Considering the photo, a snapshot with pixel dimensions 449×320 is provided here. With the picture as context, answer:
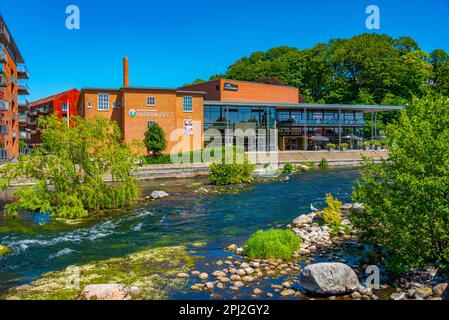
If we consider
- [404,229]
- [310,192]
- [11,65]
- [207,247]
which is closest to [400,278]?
[404,229]

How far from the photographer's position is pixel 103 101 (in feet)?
159

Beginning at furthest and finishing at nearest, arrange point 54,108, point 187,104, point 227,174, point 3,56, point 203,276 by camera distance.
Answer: point 54,108 → point 187,104 → point 3,56 → point 227,174 → point 203,276

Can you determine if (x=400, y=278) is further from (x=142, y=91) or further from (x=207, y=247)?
(x=142, y=91)

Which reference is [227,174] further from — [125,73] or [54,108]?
[54,108]

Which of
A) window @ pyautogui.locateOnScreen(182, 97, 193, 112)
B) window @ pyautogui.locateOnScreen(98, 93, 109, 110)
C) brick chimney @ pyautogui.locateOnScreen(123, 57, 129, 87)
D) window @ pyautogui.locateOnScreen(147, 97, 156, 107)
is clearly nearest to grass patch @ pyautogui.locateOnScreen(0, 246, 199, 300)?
window @ pyautogui.locateOnScreen(147, 97, 156, 107)

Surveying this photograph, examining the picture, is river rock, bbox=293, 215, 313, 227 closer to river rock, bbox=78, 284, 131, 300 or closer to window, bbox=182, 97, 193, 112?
river rock, bbox=78, 284, 131, 300

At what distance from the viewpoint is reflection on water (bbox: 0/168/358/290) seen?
13539 millimetres

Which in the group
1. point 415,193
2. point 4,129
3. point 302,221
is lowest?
point 302,221

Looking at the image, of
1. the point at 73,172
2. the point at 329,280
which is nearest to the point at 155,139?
the point at 73,172

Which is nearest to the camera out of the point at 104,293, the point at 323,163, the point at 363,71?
the point at 104,293

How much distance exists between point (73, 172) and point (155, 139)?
23.8m

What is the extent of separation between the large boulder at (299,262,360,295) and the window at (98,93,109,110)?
42.2m

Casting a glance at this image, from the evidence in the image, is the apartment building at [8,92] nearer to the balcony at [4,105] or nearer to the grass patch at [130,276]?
the balcony at [4,105]
